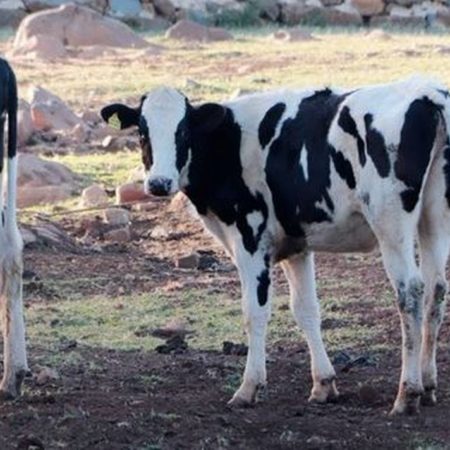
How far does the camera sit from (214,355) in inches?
459

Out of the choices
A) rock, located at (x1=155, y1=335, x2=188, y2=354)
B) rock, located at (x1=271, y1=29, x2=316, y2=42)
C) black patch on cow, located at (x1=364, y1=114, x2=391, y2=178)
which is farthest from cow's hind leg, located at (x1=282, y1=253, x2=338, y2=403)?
rock, located at (x1=271, y1=29, x2=316, y2=42)

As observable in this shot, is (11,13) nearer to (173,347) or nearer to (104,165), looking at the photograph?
(104,165)

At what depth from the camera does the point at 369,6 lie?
42.3m

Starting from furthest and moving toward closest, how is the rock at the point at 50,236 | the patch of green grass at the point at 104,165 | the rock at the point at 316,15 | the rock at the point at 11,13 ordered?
the rock at the point at 316,15 → the rock at the point at 11,13 → the patch of green grass at the point at 104,165 → the rock at the point at 50,236

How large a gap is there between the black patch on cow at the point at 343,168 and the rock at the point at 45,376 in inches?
83.8

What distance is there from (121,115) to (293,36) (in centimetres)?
2590

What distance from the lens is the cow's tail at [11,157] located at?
33.6ft

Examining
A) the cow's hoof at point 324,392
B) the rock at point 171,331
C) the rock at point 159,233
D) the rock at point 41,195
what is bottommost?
the rock at point 41,195

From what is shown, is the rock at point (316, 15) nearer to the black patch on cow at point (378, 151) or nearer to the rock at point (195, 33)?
the rock at point (195, 33)

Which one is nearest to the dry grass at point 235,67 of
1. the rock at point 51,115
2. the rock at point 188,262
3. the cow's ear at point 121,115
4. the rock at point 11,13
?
the rock at point 51,115

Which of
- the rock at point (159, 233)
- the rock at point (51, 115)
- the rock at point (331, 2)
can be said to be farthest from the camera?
the rock at point (331, 2)

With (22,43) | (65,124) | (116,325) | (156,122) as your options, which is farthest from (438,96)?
(22,43)

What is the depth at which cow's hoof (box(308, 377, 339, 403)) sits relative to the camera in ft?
33.2

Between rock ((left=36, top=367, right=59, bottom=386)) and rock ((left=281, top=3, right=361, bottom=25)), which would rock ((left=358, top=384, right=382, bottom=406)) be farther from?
rock ((left=281, top=3, right=361, bottom=25))
